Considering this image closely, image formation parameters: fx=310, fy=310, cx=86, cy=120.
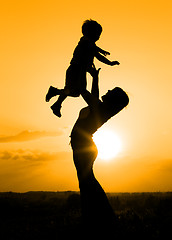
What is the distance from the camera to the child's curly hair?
917 centimetres

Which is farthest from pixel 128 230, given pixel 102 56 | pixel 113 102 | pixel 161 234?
pixel 102 56

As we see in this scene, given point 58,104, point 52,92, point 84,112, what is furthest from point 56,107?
point 84,112

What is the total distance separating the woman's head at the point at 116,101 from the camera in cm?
885

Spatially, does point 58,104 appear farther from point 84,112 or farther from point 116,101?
point 116,101

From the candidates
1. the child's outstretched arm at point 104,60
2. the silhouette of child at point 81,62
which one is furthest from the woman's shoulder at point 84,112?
the child's outstretched arm at point 104,60

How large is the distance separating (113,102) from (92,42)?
194 centimetres

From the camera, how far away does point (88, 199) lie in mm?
8375

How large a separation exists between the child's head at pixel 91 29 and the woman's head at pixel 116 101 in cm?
182

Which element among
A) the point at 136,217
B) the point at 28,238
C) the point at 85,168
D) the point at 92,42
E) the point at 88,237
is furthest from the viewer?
the point at 136,217

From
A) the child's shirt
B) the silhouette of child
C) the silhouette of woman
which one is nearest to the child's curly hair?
the silhouette of child

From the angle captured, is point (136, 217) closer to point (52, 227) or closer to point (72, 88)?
point (52, 227)

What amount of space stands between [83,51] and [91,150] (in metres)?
2.87

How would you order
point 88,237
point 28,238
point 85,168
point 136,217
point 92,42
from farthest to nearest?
1. point 136,217
2. point 28,238
3. point 92,42
4. point 85,168
5. point 88,237

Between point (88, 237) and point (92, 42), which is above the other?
point (92, 42)
